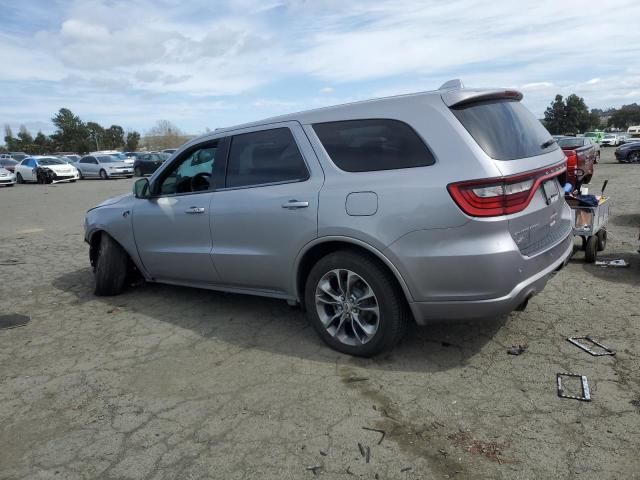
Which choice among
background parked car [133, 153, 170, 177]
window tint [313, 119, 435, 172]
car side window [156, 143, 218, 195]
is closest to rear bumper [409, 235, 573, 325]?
window tint [313, 119, 435, 172]

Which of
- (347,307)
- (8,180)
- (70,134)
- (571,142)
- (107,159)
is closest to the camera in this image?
(347,307)

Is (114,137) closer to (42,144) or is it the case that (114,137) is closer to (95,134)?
(95,134)

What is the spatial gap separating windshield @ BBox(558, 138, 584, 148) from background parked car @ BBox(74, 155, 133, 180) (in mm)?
24556

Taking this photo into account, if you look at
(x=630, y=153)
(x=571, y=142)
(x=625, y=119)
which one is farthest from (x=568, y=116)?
(x=571, y=142)

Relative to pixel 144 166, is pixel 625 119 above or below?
above

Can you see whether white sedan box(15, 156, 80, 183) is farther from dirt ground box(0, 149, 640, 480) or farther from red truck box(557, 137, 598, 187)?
dirt ground box(0, 149, 640, 480)

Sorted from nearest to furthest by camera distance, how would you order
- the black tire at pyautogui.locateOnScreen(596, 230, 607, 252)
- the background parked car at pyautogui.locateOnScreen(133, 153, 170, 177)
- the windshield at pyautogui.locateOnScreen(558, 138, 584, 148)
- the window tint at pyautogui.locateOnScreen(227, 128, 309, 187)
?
the window tint at pyautogui.locateOnScreen(227, 128, 309, 187), the black tire at pyautogui.locateOnScreen(596, 230, 607, 252), the windshield at pyautogui.locateOnScreen(558, 138, 584, 148), the background parked car at pyautogui.locateOnScreen(133, 153, 170, 177)

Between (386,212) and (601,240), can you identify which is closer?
(386,212)

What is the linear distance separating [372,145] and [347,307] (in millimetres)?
1190

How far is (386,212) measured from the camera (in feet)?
10.6

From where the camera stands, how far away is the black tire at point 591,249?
19.2ft

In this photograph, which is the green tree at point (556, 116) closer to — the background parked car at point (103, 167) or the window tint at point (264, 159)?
the background parked car at point (103, 167)

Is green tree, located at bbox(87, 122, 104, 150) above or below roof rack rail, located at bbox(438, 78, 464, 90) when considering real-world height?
above

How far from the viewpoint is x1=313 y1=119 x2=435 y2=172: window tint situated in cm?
327
